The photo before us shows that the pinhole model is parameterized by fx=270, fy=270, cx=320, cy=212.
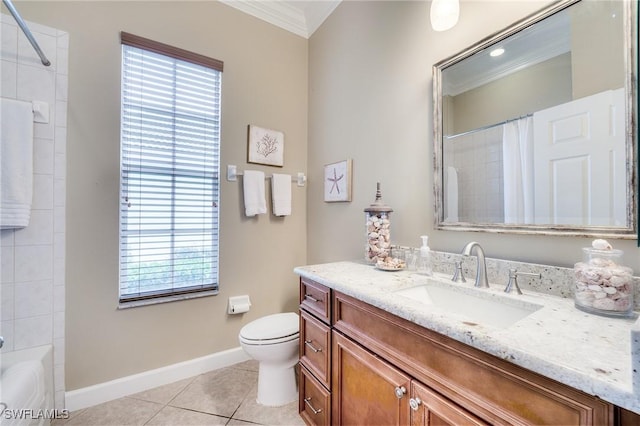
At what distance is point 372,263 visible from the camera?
5.25 ft

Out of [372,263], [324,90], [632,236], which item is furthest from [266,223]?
[632,236]

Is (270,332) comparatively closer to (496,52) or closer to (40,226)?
(40,226)

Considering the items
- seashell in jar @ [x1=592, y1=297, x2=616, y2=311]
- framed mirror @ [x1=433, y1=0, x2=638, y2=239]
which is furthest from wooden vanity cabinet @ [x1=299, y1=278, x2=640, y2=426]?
framed mirror @ [x1=433, y1=0, x2=638, y2=239]

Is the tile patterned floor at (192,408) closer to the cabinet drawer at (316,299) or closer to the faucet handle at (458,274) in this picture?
the cabinet drawer at (316,299)

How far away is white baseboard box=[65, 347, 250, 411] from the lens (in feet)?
5.36

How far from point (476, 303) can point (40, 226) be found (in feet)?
Answer: 7.47

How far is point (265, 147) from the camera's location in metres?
2.26

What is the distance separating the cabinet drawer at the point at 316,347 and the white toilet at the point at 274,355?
17 cm

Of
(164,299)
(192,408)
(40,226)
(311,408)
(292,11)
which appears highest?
(292,11)

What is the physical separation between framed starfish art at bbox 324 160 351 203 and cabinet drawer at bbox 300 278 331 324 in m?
0.79

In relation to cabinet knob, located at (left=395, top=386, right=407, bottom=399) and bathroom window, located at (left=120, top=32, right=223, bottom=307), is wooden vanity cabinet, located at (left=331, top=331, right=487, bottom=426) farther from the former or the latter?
bathroom window, located at (left=120, top=32, right=223, bottom=307)

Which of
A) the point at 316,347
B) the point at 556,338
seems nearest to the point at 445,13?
the point at 556,338

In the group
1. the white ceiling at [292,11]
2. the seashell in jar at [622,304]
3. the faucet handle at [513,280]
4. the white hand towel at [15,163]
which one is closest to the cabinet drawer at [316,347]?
the faucet handle at [513,280]

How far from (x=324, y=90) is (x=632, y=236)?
2064 mm
